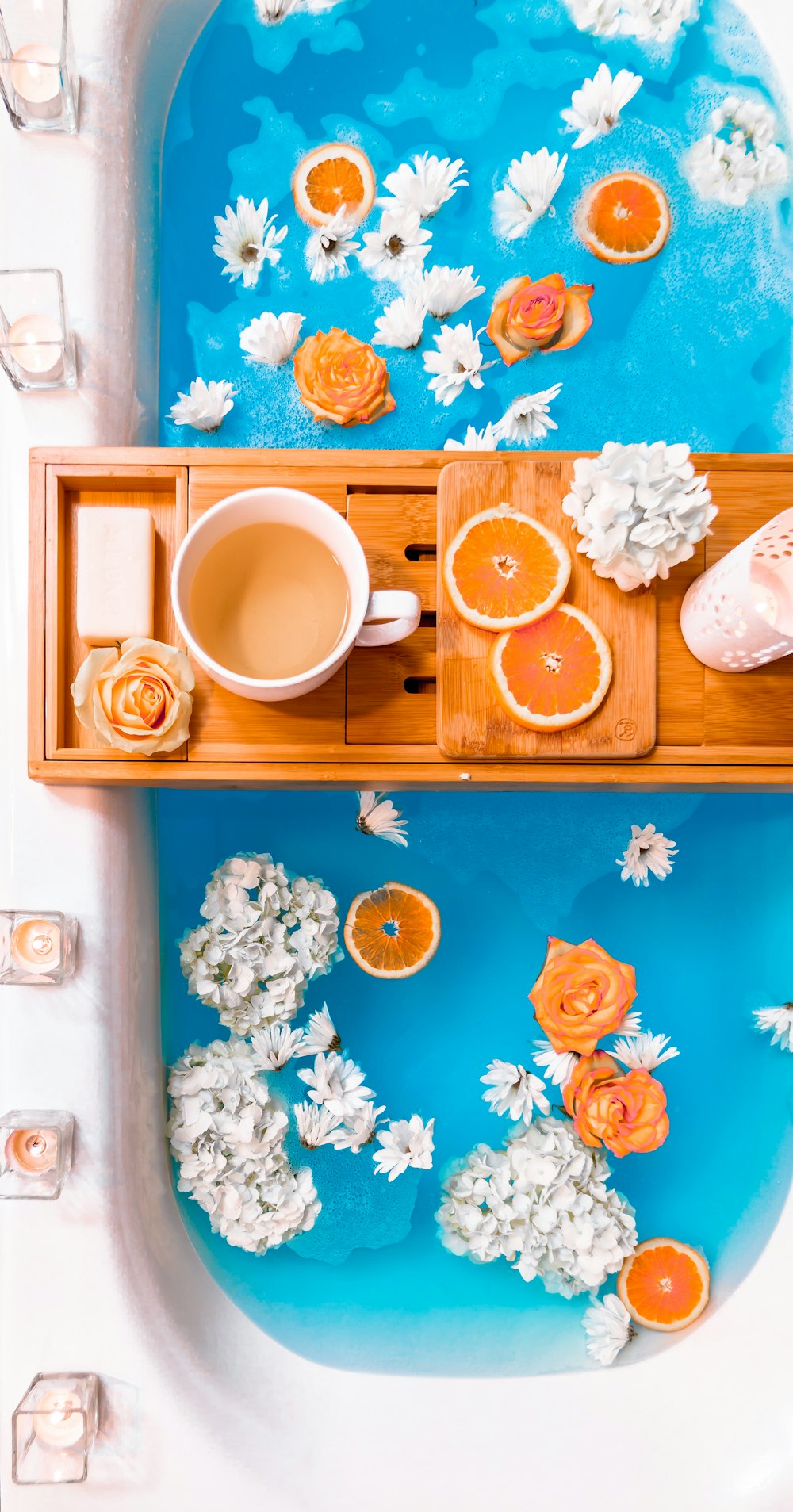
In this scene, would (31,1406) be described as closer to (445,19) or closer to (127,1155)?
(127,1155)

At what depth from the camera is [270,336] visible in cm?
129

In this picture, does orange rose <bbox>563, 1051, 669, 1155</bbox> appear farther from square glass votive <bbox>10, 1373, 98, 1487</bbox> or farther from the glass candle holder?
the glass candle holder

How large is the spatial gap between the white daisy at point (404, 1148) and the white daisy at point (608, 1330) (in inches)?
13.4

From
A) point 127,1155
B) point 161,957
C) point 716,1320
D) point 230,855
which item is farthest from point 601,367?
point 716,1320

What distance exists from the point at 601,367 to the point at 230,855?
98cm

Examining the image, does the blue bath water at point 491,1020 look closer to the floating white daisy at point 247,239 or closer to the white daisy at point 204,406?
the white daisy at point 204,406

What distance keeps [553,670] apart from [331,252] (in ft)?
2.75

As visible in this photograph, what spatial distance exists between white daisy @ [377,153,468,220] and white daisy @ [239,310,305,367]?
0.25 m

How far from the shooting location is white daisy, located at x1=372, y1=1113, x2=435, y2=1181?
128 centimetres

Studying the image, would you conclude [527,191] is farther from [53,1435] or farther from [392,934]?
[53,1435]

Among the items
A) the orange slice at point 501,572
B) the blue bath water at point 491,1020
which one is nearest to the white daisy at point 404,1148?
the blue bath water at point 491,1020

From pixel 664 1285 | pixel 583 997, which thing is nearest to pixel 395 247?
pixel 583 997

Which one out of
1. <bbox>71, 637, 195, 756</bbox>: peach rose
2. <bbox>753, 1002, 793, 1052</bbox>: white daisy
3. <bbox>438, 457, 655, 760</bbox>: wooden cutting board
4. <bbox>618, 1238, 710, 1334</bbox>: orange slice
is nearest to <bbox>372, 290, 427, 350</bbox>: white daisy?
<bbox>438, 457, 655, 760</bbox>: wooden cutting board

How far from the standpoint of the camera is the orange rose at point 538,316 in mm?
1267
